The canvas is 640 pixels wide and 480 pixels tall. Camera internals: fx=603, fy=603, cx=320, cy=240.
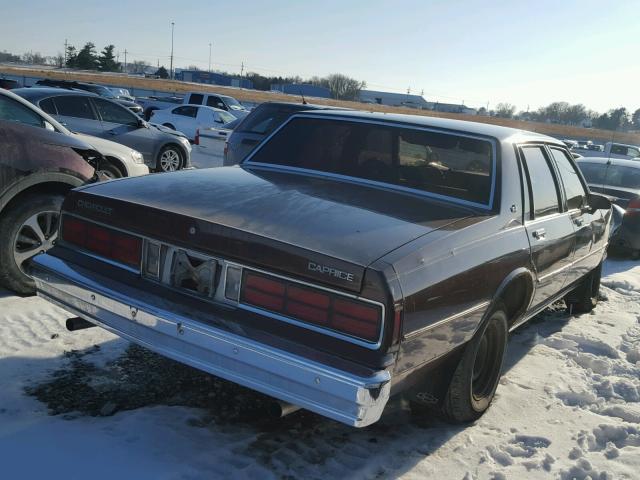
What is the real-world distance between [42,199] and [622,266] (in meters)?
8.03

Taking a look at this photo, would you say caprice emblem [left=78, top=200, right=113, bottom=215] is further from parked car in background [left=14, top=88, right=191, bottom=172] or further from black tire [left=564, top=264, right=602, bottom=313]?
parked car in background [left=14, top=88, right=191, bottom=172]

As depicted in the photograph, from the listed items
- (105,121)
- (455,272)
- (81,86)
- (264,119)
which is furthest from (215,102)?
(455,272)

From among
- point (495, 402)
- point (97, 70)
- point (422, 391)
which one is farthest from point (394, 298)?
point (97, 70)

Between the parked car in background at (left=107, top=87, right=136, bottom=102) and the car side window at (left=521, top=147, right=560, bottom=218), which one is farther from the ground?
the car side window at (left=521, top=147, right=560, bottom=218)

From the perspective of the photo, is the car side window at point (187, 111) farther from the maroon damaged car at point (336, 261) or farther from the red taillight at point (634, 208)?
the maroon damaged car at point (336, 261)

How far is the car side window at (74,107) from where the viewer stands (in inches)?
418

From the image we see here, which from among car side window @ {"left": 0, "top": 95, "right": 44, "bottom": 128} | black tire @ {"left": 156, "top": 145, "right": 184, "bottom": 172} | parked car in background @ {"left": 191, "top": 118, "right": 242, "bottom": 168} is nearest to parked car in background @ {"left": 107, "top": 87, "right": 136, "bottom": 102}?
black tire @ {"left": 156, "top": 145, "right": 184, "bottom": 172}

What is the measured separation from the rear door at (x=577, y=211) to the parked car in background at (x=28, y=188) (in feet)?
13.2

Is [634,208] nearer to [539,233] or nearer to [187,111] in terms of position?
[539,233]

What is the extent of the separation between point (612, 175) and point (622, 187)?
16.3 inches

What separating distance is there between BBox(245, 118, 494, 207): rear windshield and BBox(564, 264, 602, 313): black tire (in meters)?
2.77

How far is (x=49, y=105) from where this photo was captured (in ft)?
34.3

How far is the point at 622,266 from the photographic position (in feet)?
29.8

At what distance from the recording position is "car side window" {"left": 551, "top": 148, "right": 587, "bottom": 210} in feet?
16.1
